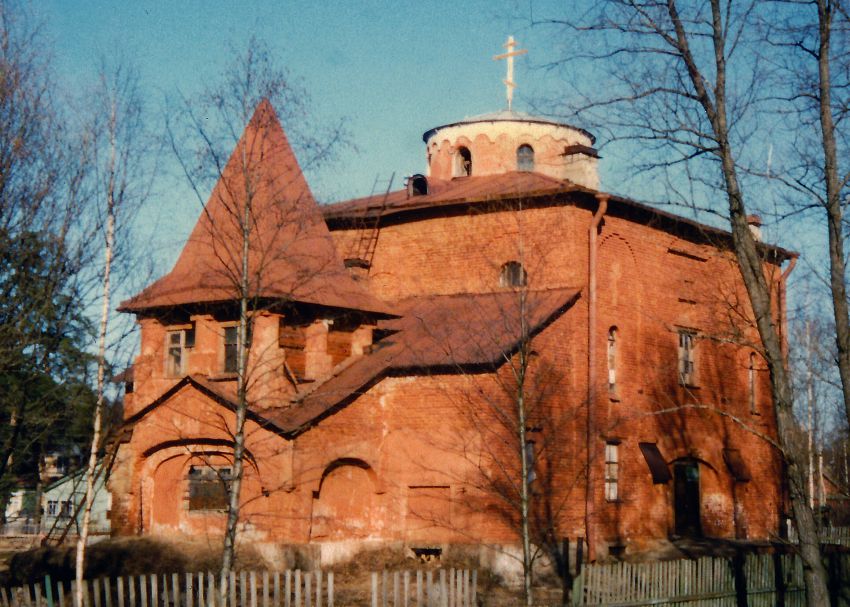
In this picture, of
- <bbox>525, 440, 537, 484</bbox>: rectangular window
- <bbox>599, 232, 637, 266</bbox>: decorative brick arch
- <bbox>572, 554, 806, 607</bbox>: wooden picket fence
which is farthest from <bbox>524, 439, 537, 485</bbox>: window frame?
<bbox>599, 232, 637, 266</bbox>: decorative brick arch

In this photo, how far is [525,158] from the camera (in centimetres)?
2883

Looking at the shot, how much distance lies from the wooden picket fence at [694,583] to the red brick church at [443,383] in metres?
3.92

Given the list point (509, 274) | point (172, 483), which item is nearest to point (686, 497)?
point (509, 274)

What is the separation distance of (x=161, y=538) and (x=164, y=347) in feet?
13.1

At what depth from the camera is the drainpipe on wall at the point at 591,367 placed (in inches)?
866

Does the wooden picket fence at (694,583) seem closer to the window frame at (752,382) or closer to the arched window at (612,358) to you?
the arched window at (612,358)

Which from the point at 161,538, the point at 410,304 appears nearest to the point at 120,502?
the point at 161,538

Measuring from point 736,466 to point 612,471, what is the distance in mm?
5148

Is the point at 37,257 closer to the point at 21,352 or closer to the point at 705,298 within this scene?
the point at 21,352

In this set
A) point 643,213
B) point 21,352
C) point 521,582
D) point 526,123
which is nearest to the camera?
point 21,352

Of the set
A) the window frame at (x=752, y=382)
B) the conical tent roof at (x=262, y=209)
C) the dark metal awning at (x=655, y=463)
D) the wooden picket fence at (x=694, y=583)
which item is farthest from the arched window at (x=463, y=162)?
the wooden picket fence at (x=694, y=583)

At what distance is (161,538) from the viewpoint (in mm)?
21328

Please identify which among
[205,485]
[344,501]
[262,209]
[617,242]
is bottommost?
[344,501]

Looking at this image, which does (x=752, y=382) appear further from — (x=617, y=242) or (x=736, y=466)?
(x=617, y=242)
